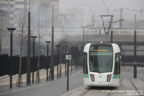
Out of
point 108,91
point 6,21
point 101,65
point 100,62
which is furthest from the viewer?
point 6,21

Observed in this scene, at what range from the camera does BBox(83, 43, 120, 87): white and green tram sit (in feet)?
78.9

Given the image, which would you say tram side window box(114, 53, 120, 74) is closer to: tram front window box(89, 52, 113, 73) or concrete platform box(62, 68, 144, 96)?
tram front window box(89, 52, 113, 73)

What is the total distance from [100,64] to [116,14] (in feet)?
126

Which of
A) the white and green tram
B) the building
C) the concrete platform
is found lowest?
the concrete platform

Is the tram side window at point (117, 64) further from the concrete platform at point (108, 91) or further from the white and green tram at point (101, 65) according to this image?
the concrete platform at point (108, 91)

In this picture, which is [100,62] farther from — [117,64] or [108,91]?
[108,91]

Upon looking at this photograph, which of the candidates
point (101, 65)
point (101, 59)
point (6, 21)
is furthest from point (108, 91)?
point (6, 21)

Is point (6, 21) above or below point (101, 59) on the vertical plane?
above

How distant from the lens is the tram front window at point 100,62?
80.0 ft

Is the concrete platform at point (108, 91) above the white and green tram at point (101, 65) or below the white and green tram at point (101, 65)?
below

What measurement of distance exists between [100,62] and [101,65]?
237mm

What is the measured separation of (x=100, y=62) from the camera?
80.7ft

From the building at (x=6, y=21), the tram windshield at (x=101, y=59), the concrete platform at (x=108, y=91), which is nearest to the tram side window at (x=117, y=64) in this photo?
the tram windshield at (x=101, y=59)

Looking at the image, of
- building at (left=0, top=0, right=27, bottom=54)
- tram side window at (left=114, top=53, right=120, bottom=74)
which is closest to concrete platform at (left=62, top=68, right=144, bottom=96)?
tram side window at (left=114, top=53, right=120, bottom=74)
